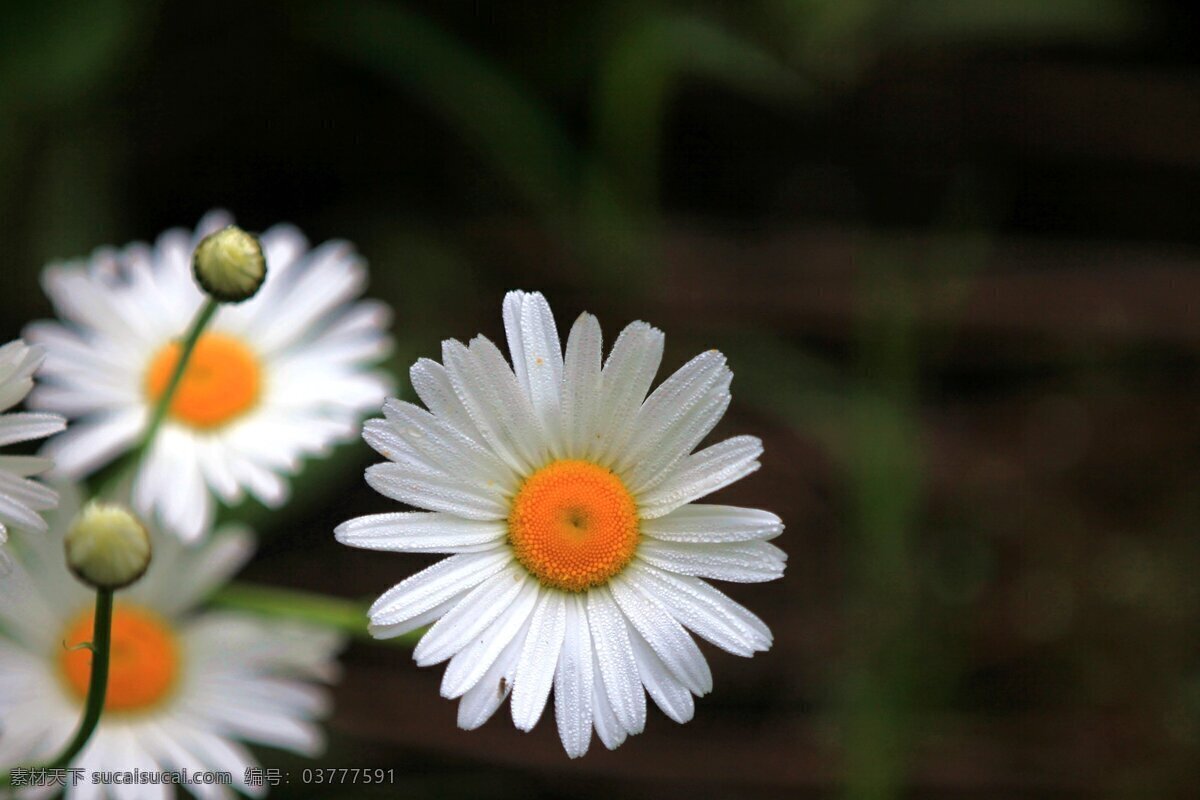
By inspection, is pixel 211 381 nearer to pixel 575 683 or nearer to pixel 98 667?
pixel 98 667

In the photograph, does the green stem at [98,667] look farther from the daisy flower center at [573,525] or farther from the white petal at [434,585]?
the daisy flower center at [573,525]

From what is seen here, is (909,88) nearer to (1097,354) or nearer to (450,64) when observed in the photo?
(1097,354)

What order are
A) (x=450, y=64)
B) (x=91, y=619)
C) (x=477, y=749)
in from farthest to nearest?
(x=450, y=64), (x=477, y=749), (x=91, y=619)

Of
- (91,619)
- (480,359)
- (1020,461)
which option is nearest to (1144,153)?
(1020,461)

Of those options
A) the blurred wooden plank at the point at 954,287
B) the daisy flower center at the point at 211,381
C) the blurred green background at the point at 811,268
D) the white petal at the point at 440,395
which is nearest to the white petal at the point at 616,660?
the white petal at the point at 440,395

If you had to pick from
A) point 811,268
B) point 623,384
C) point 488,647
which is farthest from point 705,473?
point 811,268
